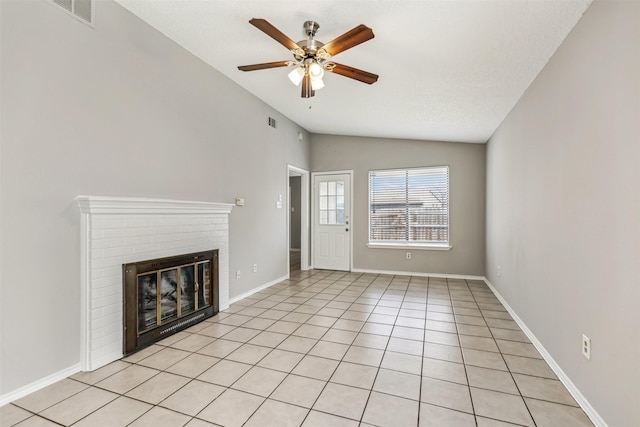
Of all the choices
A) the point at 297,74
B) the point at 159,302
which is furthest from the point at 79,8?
the point at 159,302

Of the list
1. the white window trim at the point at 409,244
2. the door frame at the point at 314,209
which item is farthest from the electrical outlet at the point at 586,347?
the door frame at the point at 314,209

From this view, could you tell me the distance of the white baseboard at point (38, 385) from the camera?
5.99ft

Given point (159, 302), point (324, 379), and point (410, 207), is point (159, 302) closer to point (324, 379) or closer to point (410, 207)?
point (324, 379)

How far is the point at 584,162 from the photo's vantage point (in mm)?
1807

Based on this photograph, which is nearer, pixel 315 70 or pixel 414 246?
pixel 315 70

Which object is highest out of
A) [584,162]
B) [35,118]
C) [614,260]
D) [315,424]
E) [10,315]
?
[35,118]

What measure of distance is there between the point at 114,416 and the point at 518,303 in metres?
3.61

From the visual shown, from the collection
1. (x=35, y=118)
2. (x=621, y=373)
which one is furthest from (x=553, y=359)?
(x=35, y=118)

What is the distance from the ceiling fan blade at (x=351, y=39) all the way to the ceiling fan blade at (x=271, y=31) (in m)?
0.27

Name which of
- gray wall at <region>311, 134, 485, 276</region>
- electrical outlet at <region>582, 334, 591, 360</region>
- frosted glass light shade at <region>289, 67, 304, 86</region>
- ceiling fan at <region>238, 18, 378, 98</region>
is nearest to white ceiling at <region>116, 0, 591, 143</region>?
ceiling fan at <region>238, 18, 378, 98</region>

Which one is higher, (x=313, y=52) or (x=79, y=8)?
(x=79, y=8)

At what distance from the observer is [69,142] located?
7.09 feet

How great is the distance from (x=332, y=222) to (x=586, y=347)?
459cm

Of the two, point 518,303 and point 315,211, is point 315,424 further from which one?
point 315,211
